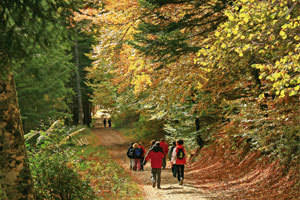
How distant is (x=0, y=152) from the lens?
5.15 meters

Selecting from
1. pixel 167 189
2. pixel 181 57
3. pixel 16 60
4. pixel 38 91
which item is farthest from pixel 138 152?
pixel 16 60

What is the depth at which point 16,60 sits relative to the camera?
5191 mm

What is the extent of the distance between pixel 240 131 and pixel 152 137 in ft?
52.0

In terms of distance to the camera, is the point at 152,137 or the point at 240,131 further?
the point at 152,137

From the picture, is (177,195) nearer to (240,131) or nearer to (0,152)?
(240,131)

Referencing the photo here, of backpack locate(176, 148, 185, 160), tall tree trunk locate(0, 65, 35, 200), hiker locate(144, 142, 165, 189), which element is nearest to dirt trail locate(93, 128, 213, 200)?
hiker locate(144, 142, 165, 189)

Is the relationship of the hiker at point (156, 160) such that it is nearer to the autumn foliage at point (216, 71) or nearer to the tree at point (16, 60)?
the autumn foliage at point (216, 71)

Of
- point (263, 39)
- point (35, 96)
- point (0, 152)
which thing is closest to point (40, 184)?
point (0, 152)

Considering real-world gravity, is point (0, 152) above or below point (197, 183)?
above

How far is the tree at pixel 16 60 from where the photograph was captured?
196 inches

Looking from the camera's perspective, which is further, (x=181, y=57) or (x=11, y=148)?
(x=181, y=57)

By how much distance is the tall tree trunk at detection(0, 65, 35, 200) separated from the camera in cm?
519

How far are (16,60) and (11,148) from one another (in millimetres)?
1351

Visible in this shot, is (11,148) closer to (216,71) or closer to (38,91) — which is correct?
(216,71)
